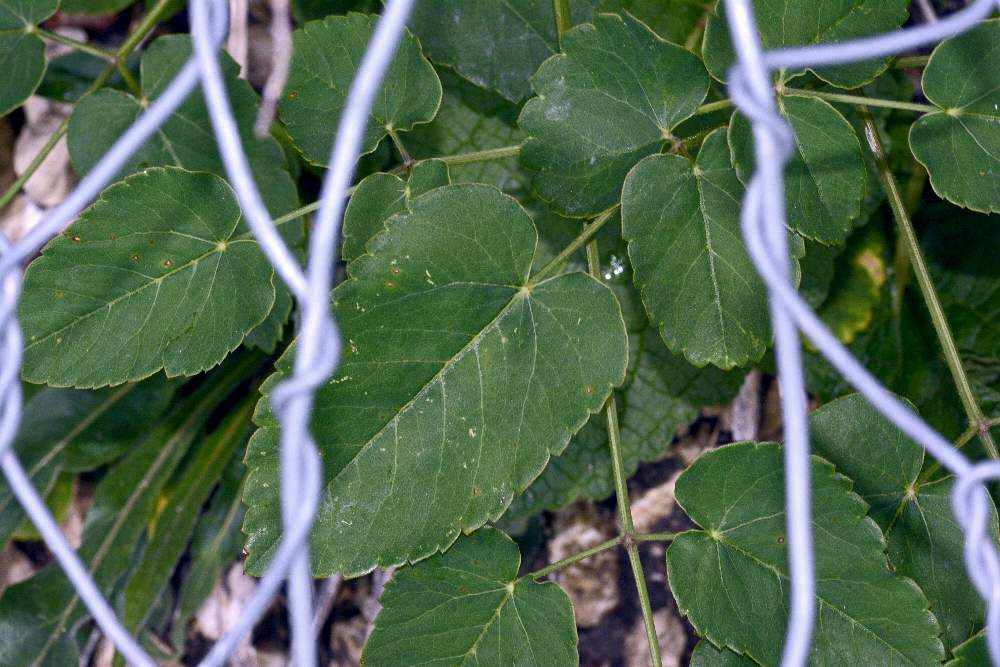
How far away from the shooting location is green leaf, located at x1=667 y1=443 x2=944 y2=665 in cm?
72

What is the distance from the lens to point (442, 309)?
0.76 m

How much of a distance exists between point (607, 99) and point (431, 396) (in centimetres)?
29

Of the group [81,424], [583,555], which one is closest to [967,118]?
[583,555]

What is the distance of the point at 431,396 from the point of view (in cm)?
75

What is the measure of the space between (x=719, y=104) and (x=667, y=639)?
0.69 metres

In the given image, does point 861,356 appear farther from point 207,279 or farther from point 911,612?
point 207,279

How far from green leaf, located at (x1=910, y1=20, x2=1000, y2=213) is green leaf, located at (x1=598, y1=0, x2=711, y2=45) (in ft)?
1.19

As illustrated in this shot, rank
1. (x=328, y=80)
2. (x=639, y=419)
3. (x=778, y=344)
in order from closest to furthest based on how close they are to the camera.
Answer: (x=778, y=344)
(x=328, y=80)
(x=639, y=419)

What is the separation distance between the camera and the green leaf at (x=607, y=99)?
768 millimetres

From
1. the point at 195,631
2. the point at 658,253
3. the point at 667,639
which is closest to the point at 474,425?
the point at 658,253

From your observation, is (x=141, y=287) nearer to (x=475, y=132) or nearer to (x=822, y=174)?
(x=475, y=132)

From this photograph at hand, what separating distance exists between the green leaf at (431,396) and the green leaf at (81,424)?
1.80 feet

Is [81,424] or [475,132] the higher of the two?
[475,132]

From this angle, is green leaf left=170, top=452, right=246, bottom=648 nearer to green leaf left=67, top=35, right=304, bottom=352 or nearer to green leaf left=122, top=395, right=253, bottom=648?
green leaf left=122, top=395, right=253, bottom=648
